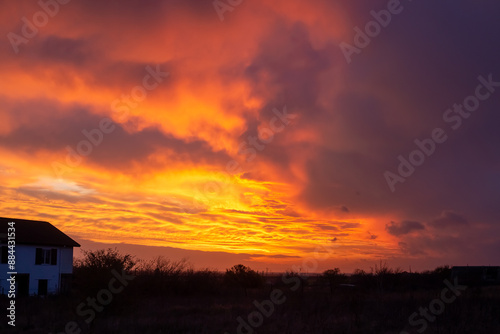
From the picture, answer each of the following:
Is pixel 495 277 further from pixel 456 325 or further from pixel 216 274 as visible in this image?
pixel 456 325

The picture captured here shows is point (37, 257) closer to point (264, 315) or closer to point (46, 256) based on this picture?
point (46, 256)

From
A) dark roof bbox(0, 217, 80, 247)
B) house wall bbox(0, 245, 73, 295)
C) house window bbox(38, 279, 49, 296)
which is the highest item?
dark roof bbox(0, 217, 80, 247)

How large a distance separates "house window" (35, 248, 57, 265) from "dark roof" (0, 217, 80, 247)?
663 millimetres

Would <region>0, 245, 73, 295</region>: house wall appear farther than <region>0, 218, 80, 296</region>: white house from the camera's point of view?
No

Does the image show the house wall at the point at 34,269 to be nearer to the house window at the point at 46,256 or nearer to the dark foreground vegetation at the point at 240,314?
the house window at the point at 46,256

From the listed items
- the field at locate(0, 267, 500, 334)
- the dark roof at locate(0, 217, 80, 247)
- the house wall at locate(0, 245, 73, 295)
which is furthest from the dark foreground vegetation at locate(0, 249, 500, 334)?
the dark roof at locate(0, 217, 80, 247)

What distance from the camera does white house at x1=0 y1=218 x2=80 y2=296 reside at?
142 ft

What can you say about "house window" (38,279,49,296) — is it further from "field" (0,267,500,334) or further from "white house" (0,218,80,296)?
"field" (0,267,500,334)

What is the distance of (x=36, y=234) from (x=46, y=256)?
2.22 m

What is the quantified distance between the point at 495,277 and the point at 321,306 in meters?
32.9

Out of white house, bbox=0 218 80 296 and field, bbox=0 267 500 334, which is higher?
white house, bbox=0 218 80 296

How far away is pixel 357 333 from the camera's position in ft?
68.8

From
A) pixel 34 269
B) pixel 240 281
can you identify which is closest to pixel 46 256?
pixel 34 269

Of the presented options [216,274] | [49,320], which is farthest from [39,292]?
[49,320]
